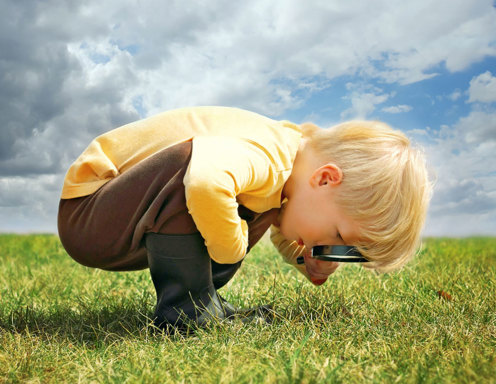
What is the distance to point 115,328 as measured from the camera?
2.11 metres

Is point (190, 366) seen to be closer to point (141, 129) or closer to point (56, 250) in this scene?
point (141, 129)

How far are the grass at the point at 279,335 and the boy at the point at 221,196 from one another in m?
0.21

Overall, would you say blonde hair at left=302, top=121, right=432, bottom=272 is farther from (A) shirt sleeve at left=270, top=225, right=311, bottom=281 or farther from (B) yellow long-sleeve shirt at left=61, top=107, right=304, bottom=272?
(A) shirt sleeve at left=270, top=225, right=311, bottom=281

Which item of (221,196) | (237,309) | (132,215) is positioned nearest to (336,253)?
(237,309)

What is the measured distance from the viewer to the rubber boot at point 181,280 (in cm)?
192

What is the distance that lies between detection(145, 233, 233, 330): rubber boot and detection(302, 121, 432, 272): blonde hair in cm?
58

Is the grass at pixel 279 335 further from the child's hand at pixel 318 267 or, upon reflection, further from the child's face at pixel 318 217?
the child's face at pixel 318 217

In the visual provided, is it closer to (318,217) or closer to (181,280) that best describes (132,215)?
(181,280)

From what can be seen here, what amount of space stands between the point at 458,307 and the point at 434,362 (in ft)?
2.55

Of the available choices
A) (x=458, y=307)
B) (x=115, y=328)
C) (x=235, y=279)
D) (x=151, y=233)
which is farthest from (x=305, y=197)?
(x=235, y=279)

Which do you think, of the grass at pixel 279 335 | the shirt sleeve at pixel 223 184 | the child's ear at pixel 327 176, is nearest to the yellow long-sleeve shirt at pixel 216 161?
the shirt sleeve at pixel 223 184

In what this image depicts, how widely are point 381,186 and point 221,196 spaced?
2.08ft

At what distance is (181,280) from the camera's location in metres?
1.94

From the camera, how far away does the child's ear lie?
2002 millimetres
